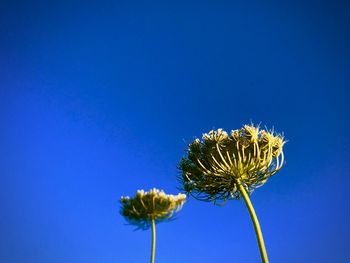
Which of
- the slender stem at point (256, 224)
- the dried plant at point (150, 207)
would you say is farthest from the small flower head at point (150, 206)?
the slender stem at point (256, 224)

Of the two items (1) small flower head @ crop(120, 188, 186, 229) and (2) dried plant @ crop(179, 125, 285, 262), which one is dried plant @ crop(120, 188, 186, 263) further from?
(2) dried plant @ crop(179, 125, 285, 262)

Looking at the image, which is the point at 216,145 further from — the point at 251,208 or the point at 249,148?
the point at 251,208

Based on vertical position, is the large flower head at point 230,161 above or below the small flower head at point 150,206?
above

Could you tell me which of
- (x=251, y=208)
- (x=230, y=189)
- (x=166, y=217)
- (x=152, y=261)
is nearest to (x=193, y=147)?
(x=230, y=189)

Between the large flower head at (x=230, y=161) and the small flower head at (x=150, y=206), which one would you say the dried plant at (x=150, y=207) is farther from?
the large flower head at (x=230, y=161)

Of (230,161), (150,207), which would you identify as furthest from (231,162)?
(150,207)

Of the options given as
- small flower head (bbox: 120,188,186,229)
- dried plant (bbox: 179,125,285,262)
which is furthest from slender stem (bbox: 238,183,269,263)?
small flower head (bbox: 120,188,186,229)

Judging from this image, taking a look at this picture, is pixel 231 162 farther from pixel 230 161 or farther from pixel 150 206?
pixel 150 206
